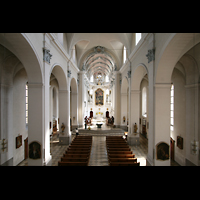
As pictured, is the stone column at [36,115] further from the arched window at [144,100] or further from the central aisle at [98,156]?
the arched window at [144,100]

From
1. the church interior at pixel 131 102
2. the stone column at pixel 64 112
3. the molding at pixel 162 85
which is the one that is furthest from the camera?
the stone column at pixel 64 112

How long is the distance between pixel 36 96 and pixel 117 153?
18.6 feet

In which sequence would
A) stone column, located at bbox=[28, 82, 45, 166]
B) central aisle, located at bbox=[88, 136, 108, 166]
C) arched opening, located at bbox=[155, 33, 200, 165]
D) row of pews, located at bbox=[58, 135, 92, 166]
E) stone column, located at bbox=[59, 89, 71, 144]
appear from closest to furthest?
1. arched opening, located at bbox=[155, 33, 200, 165]
2. stone column, located at bbox=[28, 82, 45, 166]
3. row of pews, located at bbox=[58, 135, 92, 166]
4. central aisle, located at bbox=[88, 136, 108, 166]
5. stone column, located at bbox=[59, 89, 71, 144]

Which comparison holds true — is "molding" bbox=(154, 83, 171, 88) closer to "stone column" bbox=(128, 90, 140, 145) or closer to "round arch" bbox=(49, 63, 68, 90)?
"stone column" bbox=(128, 90, 140, 145)

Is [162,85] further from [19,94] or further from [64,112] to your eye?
[19,94]

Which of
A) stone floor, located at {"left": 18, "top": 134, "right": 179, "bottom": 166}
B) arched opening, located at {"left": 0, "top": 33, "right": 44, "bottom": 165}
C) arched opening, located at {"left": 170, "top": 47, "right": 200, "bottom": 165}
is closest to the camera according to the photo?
arched opening, located at {"left": 0, "top": 33, "right": 44, "bottom": 165}

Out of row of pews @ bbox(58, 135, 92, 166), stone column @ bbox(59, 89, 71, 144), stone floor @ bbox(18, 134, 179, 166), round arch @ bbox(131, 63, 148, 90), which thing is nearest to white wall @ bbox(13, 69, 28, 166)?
stone floor @ bbox(18, 134, 179, 166)

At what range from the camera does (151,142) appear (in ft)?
22.8

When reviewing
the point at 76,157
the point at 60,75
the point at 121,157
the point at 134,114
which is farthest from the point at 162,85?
the point at 60,75

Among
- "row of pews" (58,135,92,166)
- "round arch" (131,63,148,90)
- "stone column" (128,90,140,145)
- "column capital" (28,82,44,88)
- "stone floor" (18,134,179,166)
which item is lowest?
"stone floor" (18,134,179,166)

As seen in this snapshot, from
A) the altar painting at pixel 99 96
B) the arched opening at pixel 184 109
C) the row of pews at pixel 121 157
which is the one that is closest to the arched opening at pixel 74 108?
the row of pews at pixel 121 157

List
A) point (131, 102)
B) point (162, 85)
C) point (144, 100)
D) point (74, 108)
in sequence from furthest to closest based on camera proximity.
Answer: point (74, 108) → point (144, 100) → point (131, 102) → point (162, 85)
